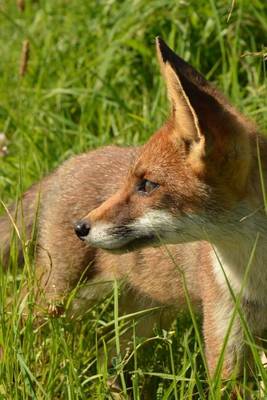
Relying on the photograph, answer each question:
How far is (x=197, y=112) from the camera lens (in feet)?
12.7

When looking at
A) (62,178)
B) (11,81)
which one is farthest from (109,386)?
(11,81)

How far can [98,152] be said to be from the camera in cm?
538

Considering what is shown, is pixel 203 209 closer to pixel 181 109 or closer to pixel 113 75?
pixel 181 109

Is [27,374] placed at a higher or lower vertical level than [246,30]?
lower

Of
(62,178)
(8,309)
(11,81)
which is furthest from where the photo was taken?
(11,81)

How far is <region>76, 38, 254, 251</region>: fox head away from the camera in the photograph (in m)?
4.01

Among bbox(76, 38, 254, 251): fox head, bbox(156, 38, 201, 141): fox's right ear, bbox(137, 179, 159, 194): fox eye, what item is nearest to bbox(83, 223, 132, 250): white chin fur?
bbox(76, 38, 254, 251): fox head

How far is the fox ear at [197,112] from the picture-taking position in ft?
12.7

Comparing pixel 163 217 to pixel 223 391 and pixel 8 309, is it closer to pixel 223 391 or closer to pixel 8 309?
pixel 223 391

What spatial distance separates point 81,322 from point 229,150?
4.32 feet

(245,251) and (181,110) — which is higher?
(181,110)

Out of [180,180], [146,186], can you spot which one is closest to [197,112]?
[180,180]

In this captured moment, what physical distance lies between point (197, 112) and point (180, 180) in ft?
1.28

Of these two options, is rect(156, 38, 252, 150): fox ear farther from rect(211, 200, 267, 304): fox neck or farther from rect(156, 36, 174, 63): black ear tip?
rect(211, 200, 267, 304): fox neck
